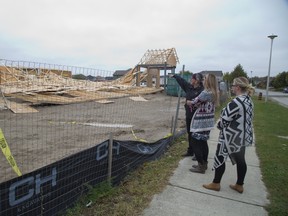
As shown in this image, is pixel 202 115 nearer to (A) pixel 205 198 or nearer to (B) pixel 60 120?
(A) pixel 205 198

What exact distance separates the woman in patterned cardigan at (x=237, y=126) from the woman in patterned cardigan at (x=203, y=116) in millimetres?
642

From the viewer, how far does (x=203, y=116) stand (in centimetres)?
437

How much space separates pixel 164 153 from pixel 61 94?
40.4 ft

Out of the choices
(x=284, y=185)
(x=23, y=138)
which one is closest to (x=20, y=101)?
(x=23, y=138)

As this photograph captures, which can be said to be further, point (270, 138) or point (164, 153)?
point (270, 138)

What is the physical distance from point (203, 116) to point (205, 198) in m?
1.39

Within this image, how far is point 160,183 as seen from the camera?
4.02 m

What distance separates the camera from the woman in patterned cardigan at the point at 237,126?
11.3 feet

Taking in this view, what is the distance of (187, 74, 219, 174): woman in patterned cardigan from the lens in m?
4.21

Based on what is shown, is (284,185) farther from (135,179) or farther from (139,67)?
(139,67)

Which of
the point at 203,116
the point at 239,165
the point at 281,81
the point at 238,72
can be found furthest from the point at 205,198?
the point at 281,81

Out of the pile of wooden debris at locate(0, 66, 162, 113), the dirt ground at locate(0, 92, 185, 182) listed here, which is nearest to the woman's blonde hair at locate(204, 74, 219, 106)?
the dirt ground at locate(0, 92, 185, 182)

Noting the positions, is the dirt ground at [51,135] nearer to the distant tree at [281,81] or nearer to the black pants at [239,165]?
the black pants at [239,165]

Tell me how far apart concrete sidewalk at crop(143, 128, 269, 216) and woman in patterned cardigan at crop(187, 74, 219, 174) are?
40 cm
